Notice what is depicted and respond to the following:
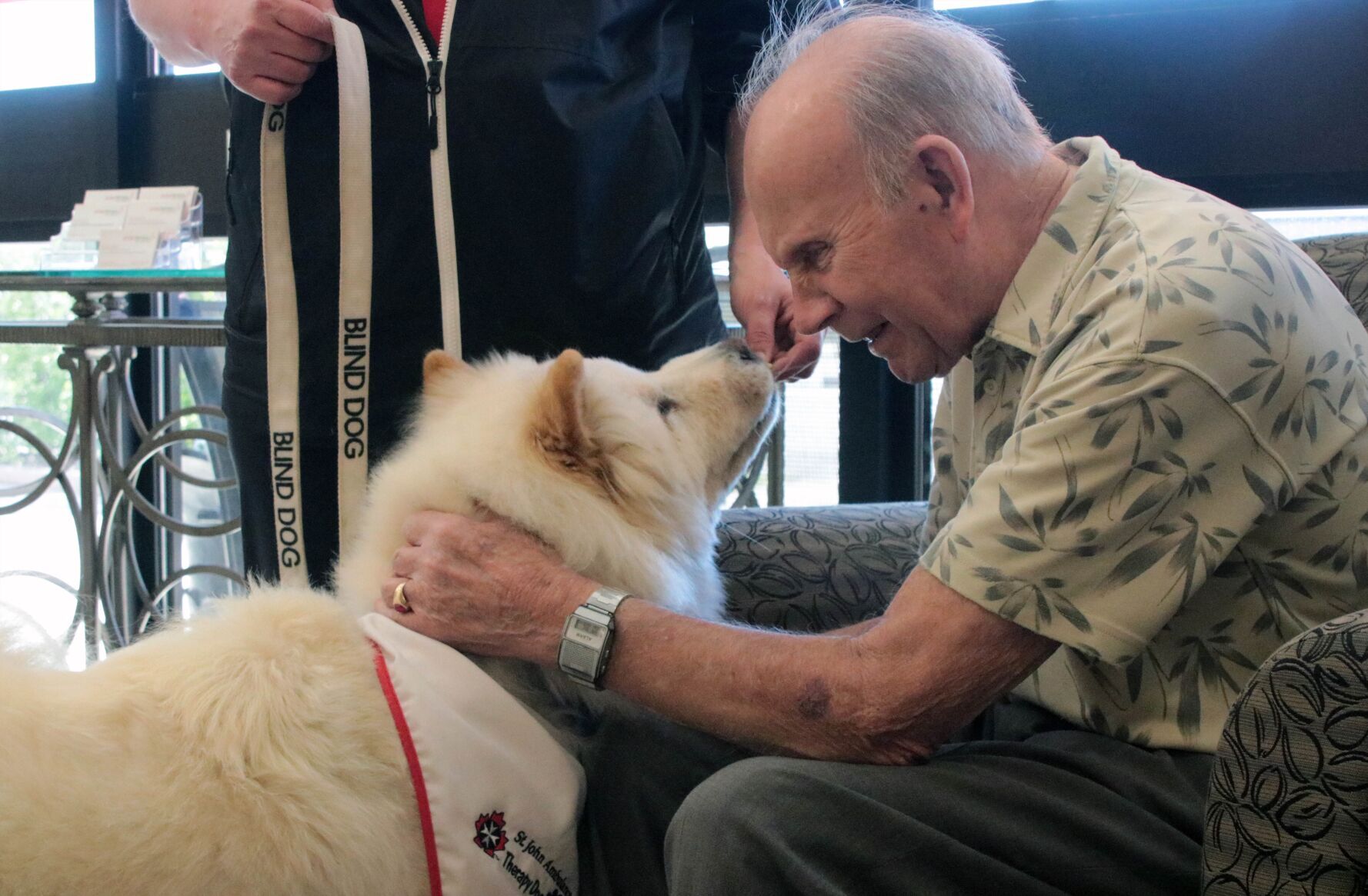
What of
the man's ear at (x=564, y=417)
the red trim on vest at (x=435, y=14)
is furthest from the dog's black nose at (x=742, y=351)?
the red trim on vest at (x=435, y=14)

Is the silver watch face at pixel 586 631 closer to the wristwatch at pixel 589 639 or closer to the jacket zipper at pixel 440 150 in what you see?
the wristwatch at pixel 589 639

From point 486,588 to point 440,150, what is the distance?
0.74 meters

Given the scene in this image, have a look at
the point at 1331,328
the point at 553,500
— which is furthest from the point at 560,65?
the point at 1331,328

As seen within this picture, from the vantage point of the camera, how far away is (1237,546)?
3.98 ft

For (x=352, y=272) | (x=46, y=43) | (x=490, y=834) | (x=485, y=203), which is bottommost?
(x=490, y=834)

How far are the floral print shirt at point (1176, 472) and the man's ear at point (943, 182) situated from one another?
0.44 feet

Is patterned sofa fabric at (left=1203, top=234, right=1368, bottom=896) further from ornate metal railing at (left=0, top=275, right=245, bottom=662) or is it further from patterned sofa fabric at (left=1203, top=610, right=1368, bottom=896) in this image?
ornate metal railing at (left=0, top=275, right=245, bottom=662)

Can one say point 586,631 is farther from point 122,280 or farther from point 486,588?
point 122,280

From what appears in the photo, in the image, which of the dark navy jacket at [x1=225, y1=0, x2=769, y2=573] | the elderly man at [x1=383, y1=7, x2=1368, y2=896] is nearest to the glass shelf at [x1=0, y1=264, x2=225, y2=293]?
the dark navy jacket at [x1=225, y1=0, x2=769, y2=573]

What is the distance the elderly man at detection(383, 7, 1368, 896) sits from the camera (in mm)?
1078

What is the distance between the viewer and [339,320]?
1712 mm

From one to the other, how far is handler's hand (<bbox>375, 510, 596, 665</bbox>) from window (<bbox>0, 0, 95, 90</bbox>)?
Result: 11.9ft

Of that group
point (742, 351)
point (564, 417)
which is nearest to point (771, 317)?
point (742, 351)

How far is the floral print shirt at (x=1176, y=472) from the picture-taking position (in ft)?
3.54
